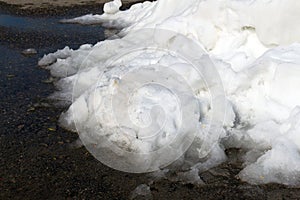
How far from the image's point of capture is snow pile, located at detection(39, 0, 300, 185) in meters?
4.76

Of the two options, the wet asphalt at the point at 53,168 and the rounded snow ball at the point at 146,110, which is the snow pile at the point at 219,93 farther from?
the wet asphalt at the point at 53,168

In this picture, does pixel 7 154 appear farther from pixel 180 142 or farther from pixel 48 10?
pixel 48 10

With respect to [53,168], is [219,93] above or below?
above

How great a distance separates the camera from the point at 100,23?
11758 millimetres

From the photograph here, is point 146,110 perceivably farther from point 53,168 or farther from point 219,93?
point 53,168

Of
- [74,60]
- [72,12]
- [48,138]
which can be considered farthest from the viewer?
[72,12]

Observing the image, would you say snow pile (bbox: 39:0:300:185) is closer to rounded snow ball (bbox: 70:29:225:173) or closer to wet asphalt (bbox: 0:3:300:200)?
rounded snow ball (bbox: 70:29:225:173)

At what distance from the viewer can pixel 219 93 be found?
558 centimetres

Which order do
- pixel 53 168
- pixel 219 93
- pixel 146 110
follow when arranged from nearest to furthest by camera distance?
pixel 53 168, pixel 146 110, pixel 219 93

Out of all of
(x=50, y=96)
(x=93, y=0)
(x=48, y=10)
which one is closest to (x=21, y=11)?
(x=48, y=10)

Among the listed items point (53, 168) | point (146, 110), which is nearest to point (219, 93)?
point (146, 110)

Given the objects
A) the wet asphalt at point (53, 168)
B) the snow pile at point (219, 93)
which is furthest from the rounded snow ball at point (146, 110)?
the wet asphalt at point (53, 168)

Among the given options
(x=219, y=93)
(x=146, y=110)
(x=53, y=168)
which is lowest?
(x=53, y=168)

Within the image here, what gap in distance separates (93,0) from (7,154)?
1213 cm
